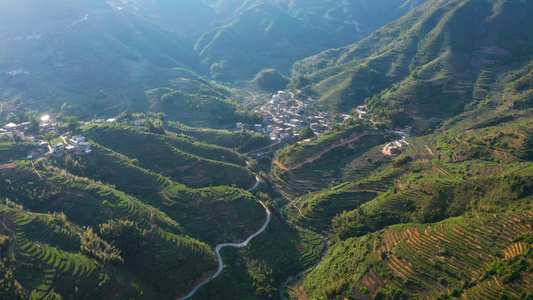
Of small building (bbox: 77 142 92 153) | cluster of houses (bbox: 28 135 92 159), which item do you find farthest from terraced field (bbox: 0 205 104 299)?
small building (bbox: 77 142 92 153)

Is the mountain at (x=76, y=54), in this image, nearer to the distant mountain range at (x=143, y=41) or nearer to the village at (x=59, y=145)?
the distant mountain range at (x=143, y=41)

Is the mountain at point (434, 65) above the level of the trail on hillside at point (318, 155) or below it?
above

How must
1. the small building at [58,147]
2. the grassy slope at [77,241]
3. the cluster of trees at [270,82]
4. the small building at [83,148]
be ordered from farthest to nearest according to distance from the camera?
the cluster of trees at [270,82], the small building at [83,148], the small building at [58,147], the grassy slope at [77,241]

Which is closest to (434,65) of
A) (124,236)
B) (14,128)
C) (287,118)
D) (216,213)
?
(287,118)

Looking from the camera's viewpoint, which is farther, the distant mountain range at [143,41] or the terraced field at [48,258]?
the distant mountain range at [143,41]

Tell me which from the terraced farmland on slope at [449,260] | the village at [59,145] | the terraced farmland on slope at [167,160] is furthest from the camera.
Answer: the terraced farmland on slope at [167,160]

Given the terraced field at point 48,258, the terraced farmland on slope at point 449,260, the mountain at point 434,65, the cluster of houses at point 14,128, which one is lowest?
the cluster of houses at point 14,128

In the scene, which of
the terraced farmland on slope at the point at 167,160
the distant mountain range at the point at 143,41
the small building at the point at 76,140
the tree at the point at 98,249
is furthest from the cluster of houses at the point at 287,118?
the tree at the point at 98,249
